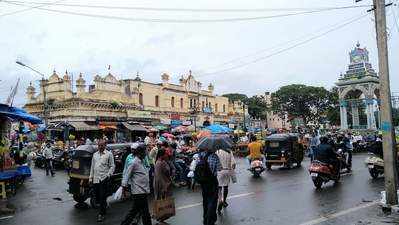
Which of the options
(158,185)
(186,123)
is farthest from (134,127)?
(158,185)

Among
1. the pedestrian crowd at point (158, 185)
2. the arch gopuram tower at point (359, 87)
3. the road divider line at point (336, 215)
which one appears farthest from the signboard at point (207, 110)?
the pedestrian crowd at point (158, 185)

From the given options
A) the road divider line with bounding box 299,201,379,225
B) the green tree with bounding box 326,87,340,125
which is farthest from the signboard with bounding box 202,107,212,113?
the road divider line with bounding box 299,201,379,225

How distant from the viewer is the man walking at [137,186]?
8703mm

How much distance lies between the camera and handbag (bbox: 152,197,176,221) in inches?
363

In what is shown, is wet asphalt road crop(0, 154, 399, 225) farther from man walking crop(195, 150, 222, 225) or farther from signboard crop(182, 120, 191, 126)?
signboard crop(182, 120, 191, 126)

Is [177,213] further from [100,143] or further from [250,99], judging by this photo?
[250,99]

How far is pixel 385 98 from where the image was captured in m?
10.7

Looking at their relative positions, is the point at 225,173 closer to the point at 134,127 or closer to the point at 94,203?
the point at 94,203

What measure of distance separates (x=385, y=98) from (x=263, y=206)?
155 inches

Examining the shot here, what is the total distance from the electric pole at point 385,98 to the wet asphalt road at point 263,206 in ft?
3.51

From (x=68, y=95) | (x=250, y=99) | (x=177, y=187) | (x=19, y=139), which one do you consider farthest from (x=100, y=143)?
(x=250, y=99)

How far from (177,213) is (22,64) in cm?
2680

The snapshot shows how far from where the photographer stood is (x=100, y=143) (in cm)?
1096

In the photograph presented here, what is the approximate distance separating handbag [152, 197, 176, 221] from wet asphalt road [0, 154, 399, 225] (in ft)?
1.53
